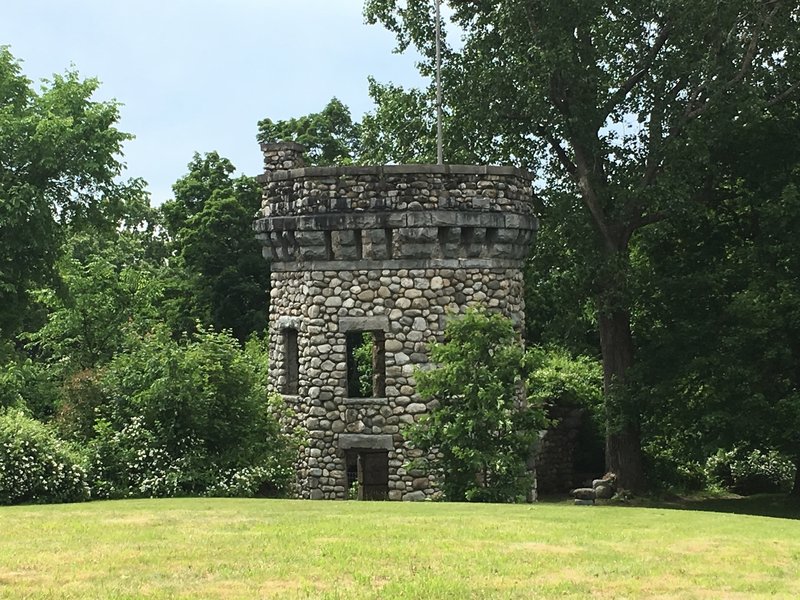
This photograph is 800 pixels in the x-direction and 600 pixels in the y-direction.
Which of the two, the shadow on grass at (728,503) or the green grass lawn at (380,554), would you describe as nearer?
the green grass lawn at (380,554)

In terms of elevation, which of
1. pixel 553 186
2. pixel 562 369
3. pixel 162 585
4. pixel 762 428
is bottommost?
pixel 162 585

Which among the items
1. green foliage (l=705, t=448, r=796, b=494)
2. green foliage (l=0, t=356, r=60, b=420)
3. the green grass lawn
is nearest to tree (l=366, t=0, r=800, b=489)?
green foliage (l=705, t=448, r=796, b=494)

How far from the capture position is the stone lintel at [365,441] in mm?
20719

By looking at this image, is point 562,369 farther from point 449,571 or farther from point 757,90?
point 449,571

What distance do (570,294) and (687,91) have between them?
5.10 metres

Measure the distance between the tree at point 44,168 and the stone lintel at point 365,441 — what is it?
9959mm

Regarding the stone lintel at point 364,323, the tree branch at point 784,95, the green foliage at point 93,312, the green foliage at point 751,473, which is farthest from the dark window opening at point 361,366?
the tree branch at point 784,95

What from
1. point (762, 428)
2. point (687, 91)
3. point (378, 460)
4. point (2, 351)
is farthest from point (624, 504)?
point (2, 351)

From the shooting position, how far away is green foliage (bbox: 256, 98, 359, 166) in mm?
50125

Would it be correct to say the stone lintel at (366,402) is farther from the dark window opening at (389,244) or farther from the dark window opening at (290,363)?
the dark window opening at (389,244)

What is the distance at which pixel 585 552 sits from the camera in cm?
1189

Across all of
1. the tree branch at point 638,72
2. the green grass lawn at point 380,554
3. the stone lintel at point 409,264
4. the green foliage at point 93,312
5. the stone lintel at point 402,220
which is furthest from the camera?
the green foliage at point 93,312

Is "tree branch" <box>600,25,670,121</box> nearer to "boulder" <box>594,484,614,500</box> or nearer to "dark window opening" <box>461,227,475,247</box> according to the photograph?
"dark window opening" <box>461,227,475,247</box>

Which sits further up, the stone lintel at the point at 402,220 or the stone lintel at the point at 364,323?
the stone lintel at the point at 402,220
